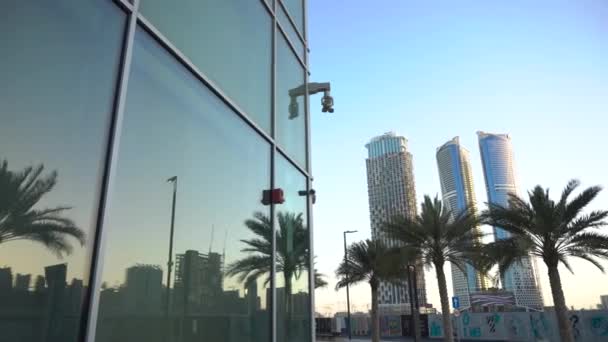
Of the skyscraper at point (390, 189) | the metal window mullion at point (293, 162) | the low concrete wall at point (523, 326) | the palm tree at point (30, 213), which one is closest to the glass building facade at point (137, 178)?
the palm tree at point (30, 213)

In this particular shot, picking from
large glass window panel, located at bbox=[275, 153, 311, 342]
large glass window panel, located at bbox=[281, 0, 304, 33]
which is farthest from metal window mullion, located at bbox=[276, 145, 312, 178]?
large glass window panel, located at bbox=[281, 0, 304, 33]

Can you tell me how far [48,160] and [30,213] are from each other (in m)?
0.33

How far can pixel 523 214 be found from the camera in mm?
16531

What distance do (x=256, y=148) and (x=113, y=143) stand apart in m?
2.61

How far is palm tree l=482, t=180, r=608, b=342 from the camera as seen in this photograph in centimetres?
1570

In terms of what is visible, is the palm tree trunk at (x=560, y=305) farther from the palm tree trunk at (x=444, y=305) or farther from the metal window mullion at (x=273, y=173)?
the metal window mullion at (x=273, y=173)

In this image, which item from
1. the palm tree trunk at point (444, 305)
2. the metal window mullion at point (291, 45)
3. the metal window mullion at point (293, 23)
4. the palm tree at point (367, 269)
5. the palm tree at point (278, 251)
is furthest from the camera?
the palm tree at point (367, 269)

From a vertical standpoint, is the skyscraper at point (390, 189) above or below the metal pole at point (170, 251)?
above

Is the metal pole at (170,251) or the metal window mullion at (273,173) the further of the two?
the metal window mullion at (273,173)

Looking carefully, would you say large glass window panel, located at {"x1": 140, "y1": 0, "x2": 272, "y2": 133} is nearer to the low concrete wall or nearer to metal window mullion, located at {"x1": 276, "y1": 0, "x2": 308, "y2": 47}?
metal window mullion, located at {"x1": 276, "y1": 0, "x2": 308, "y2": 47}

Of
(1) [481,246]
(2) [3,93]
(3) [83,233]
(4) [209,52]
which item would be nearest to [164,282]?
(3) [83,233]

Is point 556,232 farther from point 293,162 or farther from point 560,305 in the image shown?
point 293,162

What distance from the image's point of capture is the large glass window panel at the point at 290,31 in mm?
7384

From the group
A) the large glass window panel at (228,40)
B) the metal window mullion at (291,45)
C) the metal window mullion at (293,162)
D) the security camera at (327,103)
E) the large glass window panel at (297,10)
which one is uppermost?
the large glass window panel at (297,10)
